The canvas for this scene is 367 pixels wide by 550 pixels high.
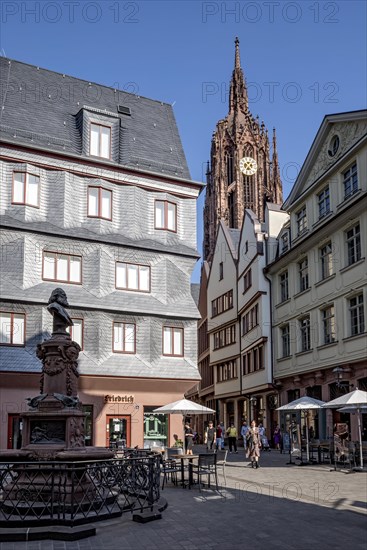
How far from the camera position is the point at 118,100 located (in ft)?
109

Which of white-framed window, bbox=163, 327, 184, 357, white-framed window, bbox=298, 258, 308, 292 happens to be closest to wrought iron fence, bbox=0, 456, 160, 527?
white-framed window, bbox=163, 327, 184, 357

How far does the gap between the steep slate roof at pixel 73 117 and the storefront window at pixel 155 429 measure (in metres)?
11.0

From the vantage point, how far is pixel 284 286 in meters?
37.8

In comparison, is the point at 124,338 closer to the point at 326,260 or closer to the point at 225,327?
the point at 326,260

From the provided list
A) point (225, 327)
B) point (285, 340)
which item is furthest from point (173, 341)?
point (225, 327)

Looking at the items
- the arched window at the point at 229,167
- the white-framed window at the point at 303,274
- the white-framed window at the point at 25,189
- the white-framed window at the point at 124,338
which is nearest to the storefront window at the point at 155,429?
the white-framed window at the point at 124,338

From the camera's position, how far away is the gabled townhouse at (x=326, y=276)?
93.5 ft

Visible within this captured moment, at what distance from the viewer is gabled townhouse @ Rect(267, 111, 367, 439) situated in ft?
93.5

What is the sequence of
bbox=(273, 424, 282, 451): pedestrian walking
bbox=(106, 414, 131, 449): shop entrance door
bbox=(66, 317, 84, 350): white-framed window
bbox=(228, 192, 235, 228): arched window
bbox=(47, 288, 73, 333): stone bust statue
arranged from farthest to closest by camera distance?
bbox=(228, 192, 235, 228): arched window
bbox=(273, 424, 282, 451): pedestrian walking
bbox=(106, 414, 131, 449): shop entrance door
bbox=(66, 317, 84, 350): white-framed window
bbox=(47, 288, 73, 333): stone bust statue

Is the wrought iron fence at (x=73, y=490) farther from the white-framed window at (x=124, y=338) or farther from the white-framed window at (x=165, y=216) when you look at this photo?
the white-framed window at (x=165, y=216)

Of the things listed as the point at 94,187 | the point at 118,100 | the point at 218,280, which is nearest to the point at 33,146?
the point at 94,187

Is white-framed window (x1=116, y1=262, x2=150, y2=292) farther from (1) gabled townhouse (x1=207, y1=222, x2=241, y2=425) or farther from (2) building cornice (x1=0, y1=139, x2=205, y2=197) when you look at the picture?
(1) gabled townhouse (x1=207, y1=222, x2=241, y2=425)

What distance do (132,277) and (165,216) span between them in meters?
3.41

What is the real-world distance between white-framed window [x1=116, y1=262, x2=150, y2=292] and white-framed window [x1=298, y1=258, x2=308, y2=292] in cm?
955
